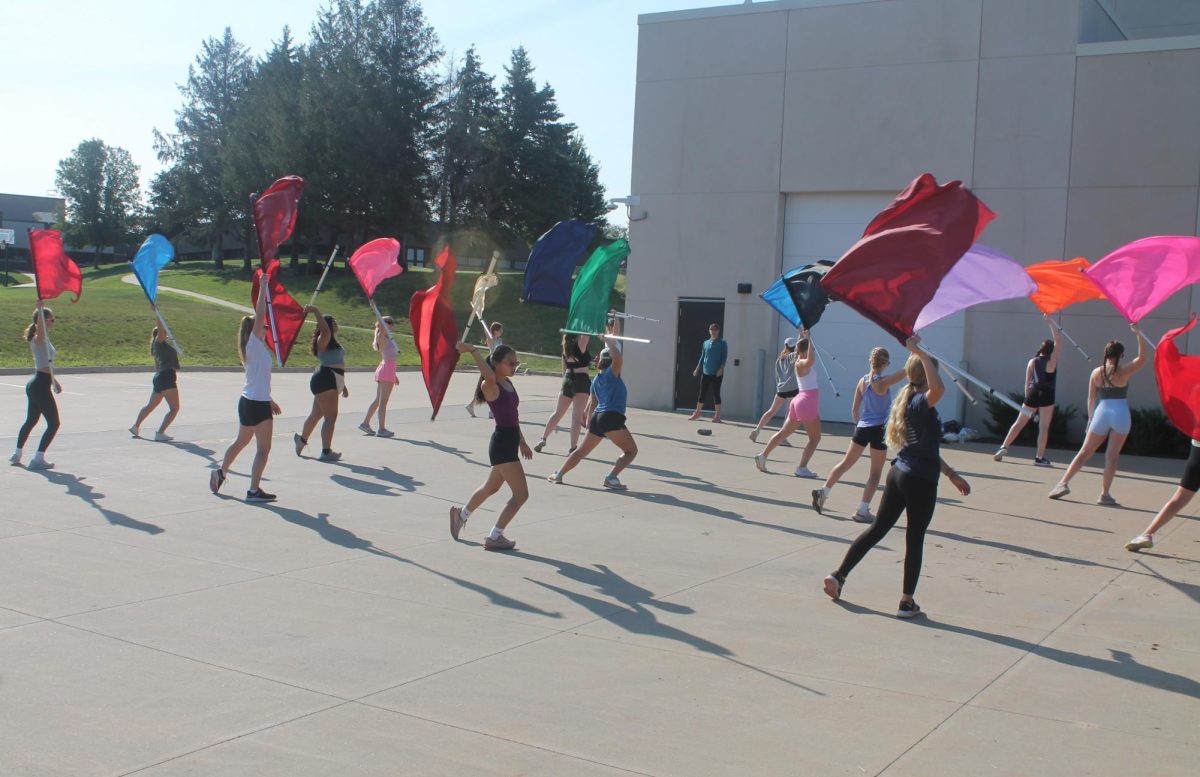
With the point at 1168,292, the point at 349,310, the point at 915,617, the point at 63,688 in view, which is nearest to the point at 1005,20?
the point at 1168,292

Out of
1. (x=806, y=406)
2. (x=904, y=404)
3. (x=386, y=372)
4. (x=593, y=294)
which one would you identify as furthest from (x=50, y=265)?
(x=904, y=404)

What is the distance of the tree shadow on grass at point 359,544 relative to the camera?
6891 mm

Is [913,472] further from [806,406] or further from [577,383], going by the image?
[577,383]

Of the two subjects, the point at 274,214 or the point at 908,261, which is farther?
the point at 274,214

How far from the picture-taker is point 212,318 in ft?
132

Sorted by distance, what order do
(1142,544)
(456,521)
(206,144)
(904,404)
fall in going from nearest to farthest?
(904,404) < (456,521) < (1142,544) < (206,144)

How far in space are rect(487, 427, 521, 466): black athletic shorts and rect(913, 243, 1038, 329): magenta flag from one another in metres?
3.45

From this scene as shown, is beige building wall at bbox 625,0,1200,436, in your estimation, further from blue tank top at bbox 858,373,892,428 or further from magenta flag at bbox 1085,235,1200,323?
blue tank top at bbox 858,373,892,428

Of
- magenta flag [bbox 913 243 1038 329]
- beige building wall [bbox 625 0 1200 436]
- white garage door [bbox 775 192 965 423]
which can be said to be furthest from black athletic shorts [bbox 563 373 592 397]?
white garage door [bbox 775 192 965 423]

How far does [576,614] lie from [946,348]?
14878 millimetres

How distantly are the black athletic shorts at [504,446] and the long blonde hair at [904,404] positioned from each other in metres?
2.96

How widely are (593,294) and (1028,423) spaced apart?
919 centimetres

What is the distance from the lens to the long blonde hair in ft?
22.7

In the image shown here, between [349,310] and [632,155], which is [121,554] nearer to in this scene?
[632,155]
